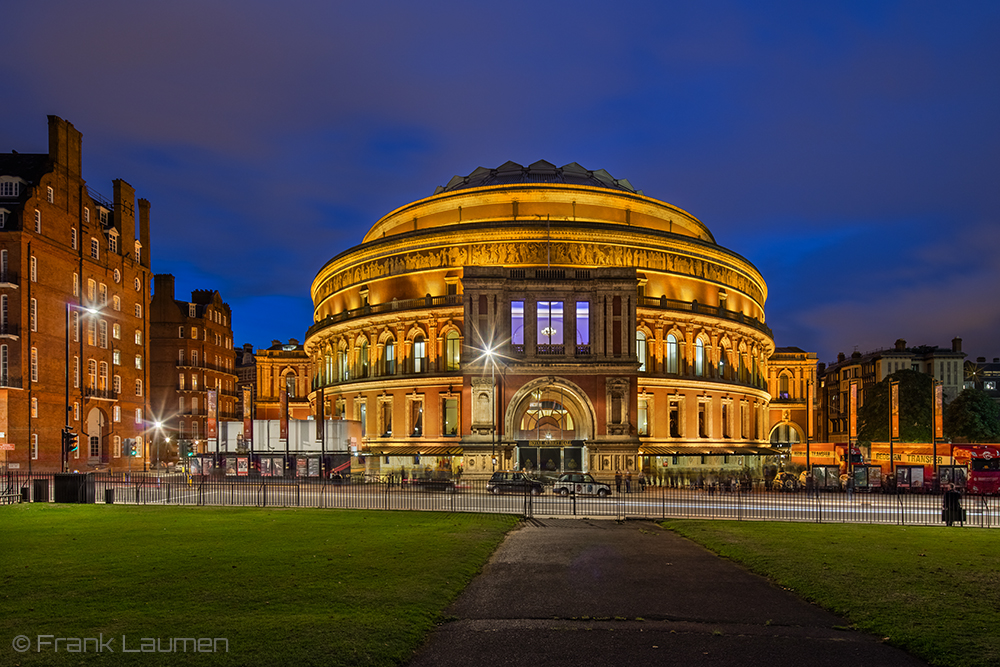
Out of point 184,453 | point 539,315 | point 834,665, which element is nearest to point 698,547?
point 834,665

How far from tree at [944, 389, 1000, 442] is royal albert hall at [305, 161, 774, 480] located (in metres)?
20.9

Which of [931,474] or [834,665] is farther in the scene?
[931,474]

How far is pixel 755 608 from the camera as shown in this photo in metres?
15.8

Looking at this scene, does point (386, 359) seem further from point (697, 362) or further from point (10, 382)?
point (10, 382)

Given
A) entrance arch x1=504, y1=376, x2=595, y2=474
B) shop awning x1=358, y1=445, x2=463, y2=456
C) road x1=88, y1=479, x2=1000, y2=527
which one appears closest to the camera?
road x1=88, y1=479, x2=1000, y2=527

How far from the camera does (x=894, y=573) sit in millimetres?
18859

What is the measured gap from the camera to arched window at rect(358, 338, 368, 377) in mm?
73312

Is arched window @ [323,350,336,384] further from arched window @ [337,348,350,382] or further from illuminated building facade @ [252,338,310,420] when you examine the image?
illuminated building facade @ [252,338,310,420]

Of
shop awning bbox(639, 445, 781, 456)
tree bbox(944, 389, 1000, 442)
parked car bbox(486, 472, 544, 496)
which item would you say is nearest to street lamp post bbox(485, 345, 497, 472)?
parked car bbox(486, 472, 544, 496)

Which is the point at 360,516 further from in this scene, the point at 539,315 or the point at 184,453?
the point at 184,453

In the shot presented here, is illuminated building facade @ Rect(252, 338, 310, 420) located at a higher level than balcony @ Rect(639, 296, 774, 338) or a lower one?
lower

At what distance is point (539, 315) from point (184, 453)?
47298 mm

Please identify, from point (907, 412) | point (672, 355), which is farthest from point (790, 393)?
point (672, 355)

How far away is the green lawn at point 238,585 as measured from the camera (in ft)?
39.8
